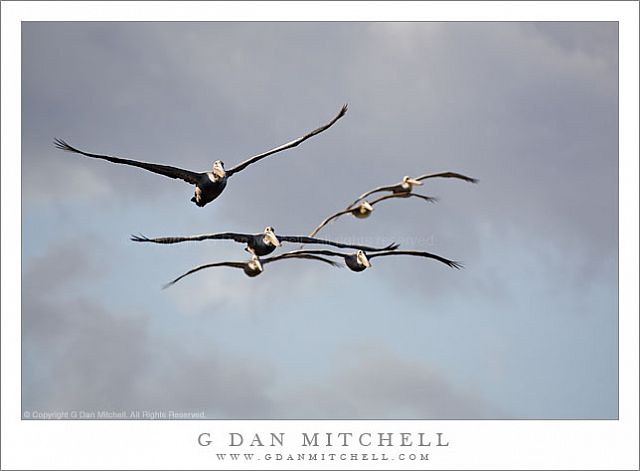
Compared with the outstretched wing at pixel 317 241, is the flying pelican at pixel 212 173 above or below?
above

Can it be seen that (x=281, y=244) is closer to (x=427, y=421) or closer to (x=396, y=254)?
(x=396, y=254)

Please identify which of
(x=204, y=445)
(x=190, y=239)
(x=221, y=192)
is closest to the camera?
(x=190, y=239)

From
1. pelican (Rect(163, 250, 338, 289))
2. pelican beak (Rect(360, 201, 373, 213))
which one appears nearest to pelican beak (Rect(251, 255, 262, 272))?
pelican (Rect(163, 250, 338, 289))

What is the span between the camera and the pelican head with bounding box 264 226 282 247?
23.2 meters

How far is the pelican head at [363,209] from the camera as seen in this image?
74.7ft

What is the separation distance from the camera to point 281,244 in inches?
920

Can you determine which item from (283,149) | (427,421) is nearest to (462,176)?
(283,149)

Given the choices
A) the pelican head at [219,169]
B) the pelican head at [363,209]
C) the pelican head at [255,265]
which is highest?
the pelican head at [219,169]

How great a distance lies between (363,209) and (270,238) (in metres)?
1.91

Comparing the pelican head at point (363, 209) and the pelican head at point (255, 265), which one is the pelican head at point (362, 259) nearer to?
the pelican head at point (363, 209)

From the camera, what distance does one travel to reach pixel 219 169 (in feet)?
77.8

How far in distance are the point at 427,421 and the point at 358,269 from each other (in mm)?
4755

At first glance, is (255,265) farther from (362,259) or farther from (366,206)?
(366,206)

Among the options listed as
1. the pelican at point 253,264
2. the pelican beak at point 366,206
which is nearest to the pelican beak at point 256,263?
the pelican at point 253,264
